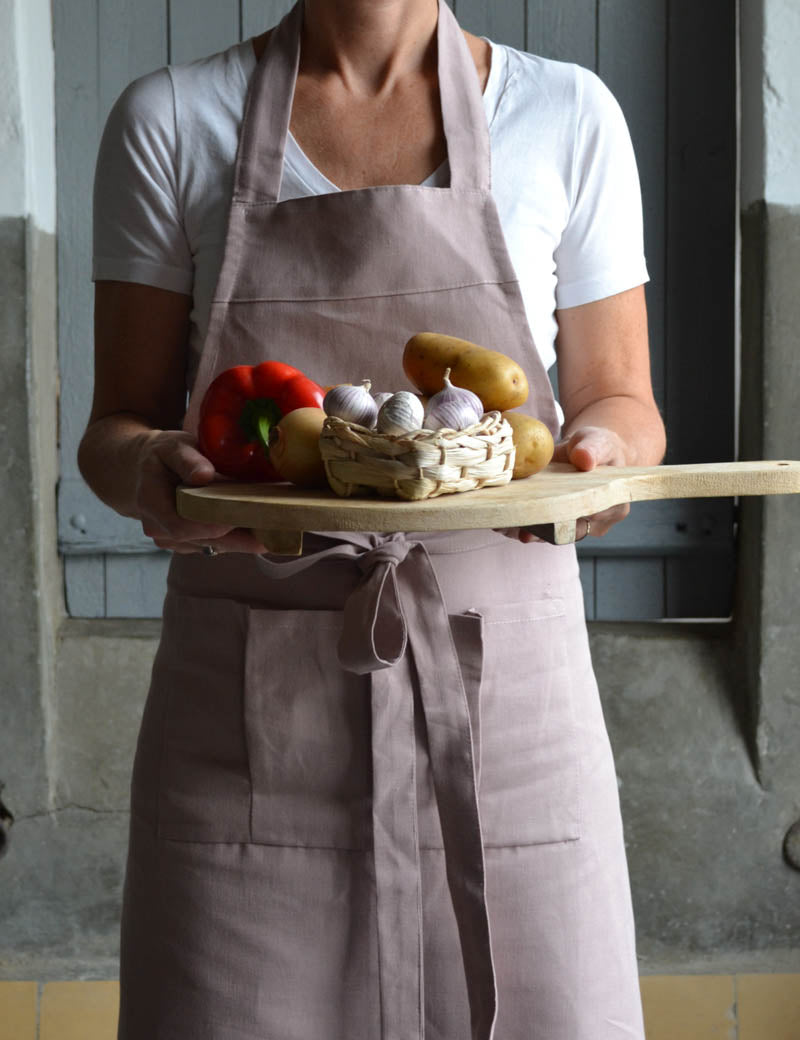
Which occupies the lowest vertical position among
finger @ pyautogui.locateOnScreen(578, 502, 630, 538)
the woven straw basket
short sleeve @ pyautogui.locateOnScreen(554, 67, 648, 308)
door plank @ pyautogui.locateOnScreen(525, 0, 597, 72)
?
finger @ pyautogui.locateOnScreen(578, 502, 630, 538)

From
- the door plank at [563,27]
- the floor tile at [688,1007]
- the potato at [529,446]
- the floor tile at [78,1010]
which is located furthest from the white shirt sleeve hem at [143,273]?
the floor tile at [688,1007]

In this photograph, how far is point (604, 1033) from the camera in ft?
3.27

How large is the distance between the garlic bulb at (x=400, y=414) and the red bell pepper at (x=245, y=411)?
0.09 meters

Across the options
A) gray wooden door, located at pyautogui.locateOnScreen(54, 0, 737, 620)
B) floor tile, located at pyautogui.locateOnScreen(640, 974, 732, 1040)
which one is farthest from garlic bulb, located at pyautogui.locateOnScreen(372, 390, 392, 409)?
floor tile, located at pyautogui.locateOnScreen(640, 974, 732, 1040)

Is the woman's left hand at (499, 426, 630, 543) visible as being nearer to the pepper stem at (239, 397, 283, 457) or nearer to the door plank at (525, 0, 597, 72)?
the pepper stem at (239, 397, 283, 457)

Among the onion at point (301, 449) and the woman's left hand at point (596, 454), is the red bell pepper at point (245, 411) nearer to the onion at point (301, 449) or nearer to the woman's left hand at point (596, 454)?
the onion at point (301, 449)

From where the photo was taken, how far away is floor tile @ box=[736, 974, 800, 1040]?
6.81 ft

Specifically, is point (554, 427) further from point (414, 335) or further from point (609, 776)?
point (609, 776)

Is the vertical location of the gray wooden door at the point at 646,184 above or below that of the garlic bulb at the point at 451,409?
above

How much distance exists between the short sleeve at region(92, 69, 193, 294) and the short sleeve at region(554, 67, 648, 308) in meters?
0.36

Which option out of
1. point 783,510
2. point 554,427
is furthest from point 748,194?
point 554,427

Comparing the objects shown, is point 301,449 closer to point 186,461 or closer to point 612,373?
point 186,461

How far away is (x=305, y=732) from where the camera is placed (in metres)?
0.98

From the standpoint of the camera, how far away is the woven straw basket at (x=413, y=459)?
0.80 meters
